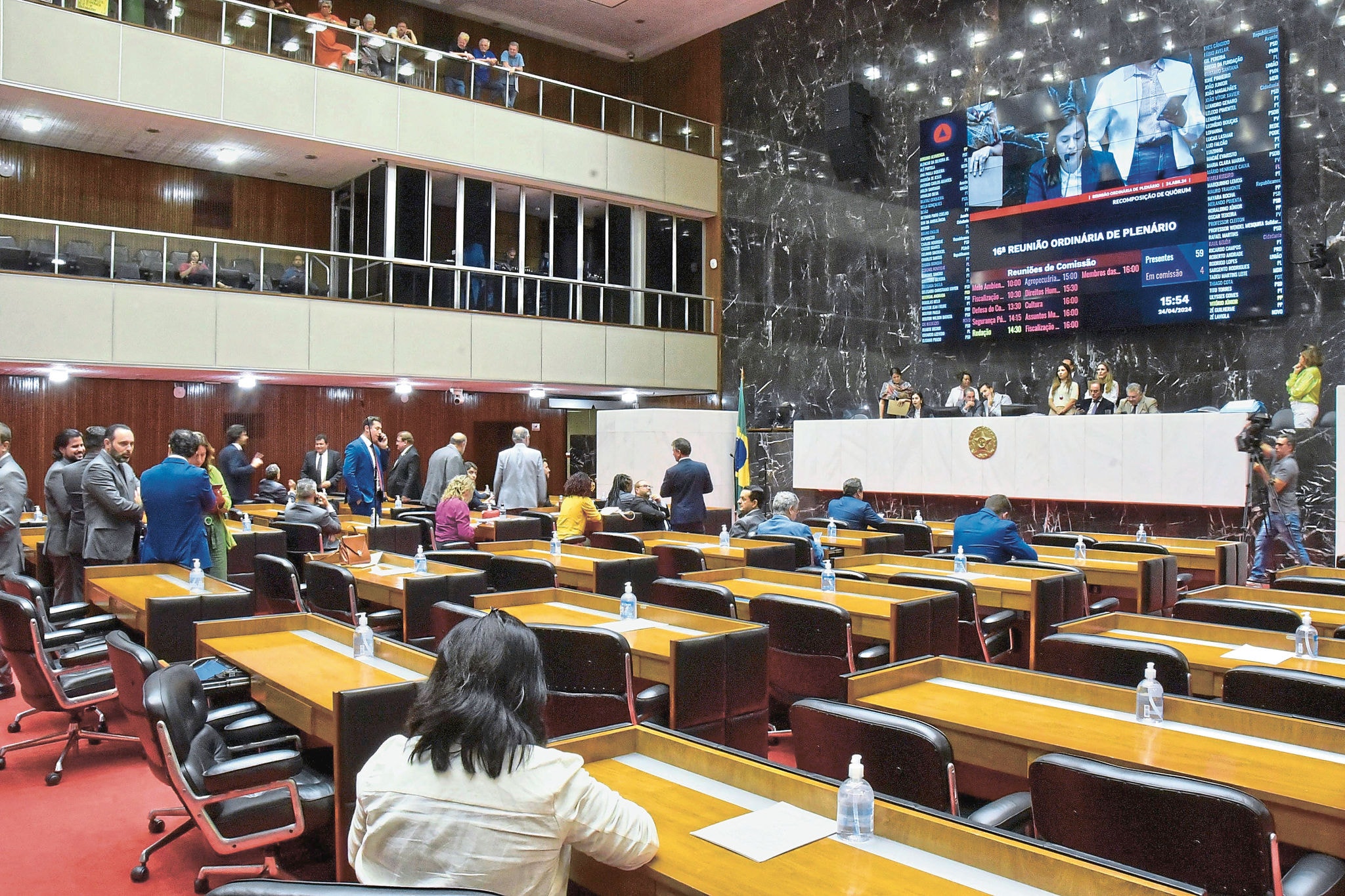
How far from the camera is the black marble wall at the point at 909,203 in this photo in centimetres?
1034

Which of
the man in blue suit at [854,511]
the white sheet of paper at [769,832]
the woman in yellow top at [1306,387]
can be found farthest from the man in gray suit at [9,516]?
the woman in yellow top at [1306,387]

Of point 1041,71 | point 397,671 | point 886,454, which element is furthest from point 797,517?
point 397,671

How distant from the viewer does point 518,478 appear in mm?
10742

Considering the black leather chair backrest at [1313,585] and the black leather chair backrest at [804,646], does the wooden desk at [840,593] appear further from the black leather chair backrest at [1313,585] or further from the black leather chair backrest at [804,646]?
the black leather chair backrest at [1313,585]

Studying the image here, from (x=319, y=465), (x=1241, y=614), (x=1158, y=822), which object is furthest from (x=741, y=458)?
(x=1158, y=822)

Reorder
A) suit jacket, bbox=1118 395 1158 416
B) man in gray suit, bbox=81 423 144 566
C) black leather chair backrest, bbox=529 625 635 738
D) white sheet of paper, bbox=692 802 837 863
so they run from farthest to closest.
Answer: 1. suit jacket, bbox=1118 395 1158 416
2. man in gray suit, bbox=81 423 144 566
3. black leather chair backrest, bbox=529 625 635 738
4. white sheet of paper, bbox=692 802 837 863

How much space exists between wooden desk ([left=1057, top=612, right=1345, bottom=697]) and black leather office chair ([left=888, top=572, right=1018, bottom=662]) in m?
0.86

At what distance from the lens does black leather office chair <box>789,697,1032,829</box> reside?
2.47m

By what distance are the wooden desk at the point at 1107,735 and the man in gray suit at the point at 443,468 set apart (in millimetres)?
7540

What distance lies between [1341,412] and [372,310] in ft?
35.4

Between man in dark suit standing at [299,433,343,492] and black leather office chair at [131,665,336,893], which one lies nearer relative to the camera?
black leather office chair at [131,665,336,893]

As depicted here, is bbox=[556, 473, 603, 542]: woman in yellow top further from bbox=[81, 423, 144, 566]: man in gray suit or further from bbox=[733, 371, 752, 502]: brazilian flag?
bbox=[733, 371, 752, 502]: brazilian flag

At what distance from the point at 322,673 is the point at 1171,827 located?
2.65 m

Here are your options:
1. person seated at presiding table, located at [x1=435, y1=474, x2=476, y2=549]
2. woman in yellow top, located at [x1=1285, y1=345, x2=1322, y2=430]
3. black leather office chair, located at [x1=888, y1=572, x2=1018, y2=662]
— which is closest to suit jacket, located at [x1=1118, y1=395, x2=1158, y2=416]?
woman in yellow top, located at [x1=1285, y1=345, x2=1322, y2=430]
